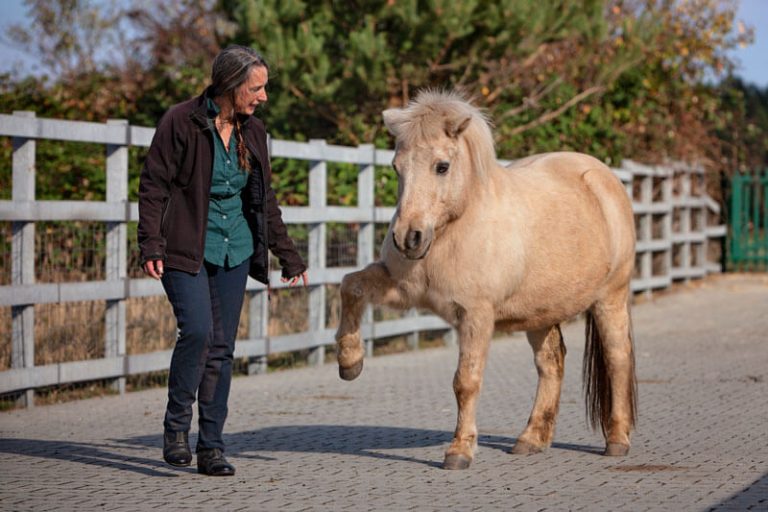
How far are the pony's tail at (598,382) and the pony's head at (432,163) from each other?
145cm

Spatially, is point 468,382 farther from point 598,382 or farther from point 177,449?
point 177,449

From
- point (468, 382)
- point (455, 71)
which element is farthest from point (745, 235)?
point (468, 382)

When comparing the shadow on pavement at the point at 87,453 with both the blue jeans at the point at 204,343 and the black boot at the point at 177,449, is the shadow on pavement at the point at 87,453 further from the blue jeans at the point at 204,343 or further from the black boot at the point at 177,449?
the blue jeans at the point at 204,343

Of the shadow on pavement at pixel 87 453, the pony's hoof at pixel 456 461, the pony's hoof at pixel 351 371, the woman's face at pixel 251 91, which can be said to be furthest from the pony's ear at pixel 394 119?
the shadow on pavement at pixel 87 453

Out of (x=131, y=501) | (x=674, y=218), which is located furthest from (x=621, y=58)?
(x=131, y=501)

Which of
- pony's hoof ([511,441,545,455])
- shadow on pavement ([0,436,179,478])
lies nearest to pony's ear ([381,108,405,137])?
pony's hoof ([511,441,545,455])

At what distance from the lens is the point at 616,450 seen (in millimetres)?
7113

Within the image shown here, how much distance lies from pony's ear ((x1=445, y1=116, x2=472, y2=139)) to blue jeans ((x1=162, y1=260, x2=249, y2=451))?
124 cm

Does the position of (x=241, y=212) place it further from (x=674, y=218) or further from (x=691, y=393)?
(x=674, y=218)

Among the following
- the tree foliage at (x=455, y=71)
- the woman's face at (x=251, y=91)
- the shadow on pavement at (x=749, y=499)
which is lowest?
the shadow on pavement at (x=749, y=499)

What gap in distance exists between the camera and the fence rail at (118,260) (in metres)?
8.69

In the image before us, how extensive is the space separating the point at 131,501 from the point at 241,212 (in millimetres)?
1633

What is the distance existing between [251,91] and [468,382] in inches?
73.8

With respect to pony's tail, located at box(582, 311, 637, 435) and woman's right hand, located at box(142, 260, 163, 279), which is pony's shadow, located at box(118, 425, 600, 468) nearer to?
pony's tail, located at box(582, 311, 637, 435)
